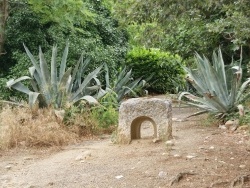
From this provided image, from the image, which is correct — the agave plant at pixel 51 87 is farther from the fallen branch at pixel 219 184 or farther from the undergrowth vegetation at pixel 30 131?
the fallen branch at pixel 219 184

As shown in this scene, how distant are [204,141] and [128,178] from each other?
191 cm

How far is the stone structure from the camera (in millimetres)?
6258

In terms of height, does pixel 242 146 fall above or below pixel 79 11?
below

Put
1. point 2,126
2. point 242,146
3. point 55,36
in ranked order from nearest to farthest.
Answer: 1. point 242,146
2. point 2,126
3. point 55,36

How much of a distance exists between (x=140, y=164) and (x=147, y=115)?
1.35 m

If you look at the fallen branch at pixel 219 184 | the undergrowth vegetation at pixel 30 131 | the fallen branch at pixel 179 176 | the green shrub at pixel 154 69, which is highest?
the green shrub at pixel 154 69

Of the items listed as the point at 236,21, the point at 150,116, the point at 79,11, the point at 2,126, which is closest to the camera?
the point at 236,21

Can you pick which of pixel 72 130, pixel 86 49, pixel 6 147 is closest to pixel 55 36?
pixel 86 49

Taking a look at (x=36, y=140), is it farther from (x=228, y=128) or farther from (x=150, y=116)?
(x=228, y=128)

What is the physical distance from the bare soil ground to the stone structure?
151 mm

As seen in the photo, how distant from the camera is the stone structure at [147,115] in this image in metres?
6.26

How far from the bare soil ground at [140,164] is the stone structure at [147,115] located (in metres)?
0.15

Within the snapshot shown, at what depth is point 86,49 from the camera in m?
11.5

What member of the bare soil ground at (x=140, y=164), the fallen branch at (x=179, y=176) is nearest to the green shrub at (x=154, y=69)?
the bare soil ground at (x=140, y=164)
